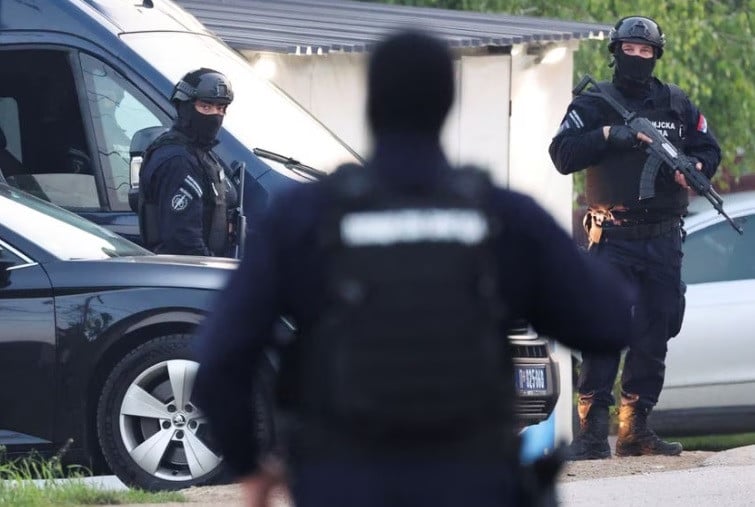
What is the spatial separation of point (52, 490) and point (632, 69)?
3362mm

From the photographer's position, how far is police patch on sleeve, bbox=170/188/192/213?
26.5 feet

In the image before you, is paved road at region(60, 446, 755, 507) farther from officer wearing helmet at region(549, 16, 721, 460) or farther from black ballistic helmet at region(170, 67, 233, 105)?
black ballistic helmet at region(170, 67, 233, 105)

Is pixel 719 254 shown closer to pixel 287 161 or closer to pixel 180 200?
pixel 287 161

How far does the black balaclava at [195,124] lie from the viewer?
8.23m

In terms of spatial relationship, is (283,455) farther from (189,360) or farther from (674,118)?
(674,118)

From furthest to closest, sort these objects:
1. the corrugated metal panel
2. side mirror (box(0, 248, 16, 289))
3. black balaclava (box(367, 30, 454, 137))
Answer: the corrugated metal panel → side mirror (box(0, 248, 16, 289)) → black balaclava (box(367, 30, 454, 137))

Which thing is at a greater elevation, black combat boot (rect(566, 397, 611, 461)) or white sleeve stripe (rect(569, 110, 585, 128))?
white sleeve stripe (rect(569, 110, 585, 128))

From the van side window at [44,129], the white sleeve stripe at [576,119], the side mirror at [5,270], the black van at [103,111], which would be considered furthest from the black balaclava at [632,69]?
the side mirror at [5,270]

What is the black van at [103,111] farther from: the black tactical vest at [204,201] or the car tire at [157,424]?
the car tire at [157,424]

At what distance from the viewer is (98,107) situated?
8961 mm

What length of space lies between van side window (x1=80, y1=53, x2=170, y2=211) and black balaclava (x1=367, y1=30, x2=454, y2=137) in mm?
5913

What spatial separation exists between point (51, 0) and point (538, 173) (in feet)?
17.6

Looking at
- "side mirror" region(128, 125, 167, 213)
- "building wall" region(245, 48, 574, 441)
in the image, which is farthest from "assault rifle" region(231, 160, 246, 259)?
"building wall" region(245, 48, 574, 441)

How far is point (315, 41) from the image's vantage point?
41.4 ft
